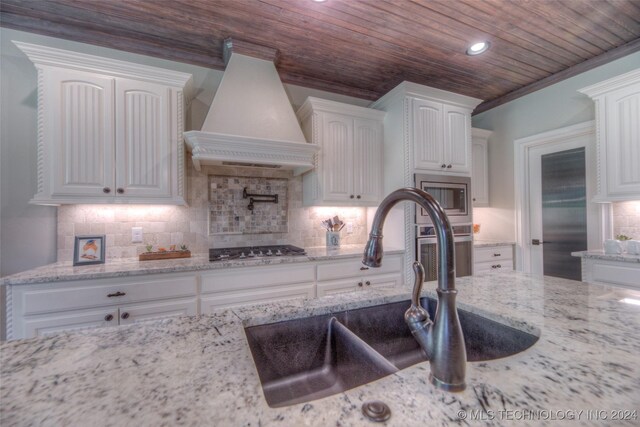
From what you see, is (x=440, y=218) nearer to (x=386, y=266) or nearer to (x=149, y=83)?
(x=386, y=266)

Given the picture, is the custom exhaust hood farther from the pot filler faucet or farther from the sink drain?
the sink drain

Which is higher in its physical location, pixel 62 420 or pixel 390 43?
pixel 390 43

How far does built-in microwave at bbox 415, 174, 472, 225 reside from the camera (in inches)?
109

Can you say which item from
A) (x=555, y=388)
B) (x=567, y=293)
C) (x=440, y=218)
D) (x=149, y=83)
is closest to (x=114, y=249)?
(x=149, y=83)

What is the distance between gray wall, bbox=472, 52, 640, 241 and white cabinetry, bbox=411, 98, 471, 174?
0.86 m

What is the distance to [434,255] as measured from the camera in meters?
2.76

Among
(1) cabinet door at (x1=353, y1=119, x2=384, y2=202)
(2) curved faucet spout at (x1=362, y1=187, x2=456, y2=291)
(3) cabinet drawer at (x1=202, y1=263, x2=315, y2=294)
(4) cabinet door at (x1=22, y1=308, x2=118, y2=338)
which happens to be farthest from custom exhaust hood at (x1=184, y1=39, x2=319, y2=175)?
(2) curved faucet spout at (x1=362, y1=187, x2=456, y2=291)

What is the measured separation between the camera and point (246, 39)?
7.68 feet

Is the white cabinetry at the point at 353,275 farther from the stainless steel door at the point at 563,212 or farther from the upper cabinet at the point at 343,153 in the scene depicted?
the stainless steel door at the point at 563,212

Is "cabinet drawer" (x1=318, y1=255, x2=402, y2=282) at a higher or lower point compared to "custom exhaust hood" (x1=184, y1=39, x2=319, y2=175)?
lower

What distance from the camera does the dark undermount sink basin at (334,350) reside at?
0.79m

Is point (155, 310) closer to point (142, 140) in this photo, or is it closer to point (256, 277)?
point (256, 277)

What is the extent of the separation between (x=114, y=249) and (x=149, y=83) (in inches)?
54.4

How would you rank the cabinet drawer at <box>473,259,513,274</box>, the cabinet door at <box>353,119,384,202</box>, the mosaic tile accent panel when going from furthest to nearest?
the cabinet drawer at <box>473,259,513,274</box> → the cabinet door at <box>353,119,384,202</box> → the mosaic tile accent panel
